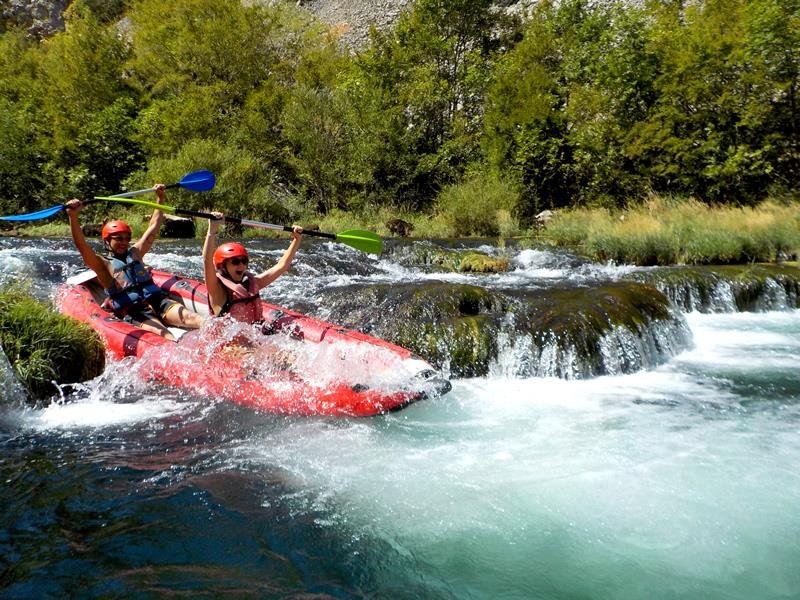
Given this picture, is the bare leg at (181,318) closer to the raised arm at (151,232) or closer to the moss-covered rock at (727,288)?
the raised arm at (151,232)

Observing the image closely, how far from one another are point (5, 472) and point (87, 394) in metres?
1.22

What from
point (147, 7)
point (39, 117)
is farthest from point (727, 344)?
point (147, 7)

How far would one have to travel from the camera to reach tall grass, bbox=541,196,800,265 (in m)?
9.33

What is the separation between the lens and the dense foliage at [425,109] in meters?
13.1

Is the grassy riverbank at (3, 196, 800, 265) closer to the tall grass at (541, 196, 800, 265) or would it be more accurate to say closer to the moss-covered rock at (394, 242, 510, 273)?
the tall grass at (541, 196, 800, 265)

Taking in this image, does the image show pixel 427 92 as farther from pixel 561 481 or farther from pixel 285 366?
pixel 561 481

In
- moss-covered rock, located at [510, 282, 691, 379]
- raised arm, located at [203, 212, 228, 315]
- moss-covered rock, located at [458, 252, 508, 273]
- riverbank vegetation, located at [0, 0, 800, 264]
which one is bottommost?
moss-covered rock, located at [510, 282, 691, 379]

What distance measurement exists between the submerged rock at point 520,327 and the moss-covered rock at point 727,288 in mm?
1331

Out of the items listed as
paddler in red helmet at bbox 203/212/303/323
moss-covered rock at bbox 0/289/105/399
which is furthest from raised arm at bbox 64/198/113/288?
paddler in red helmet at bbox 203/212/303/323

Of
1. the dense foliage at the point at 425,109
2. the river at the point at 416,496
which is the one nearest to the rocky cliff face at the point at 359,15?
the dense foliage at the point at 425,109

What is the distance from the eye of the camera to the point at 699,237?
9477 millimetres

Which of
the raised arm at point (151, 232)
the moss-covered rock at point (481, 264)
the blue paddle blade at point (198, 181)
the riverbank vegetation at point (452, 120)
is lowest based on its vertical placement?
the moss-covered rock at point (481, 264)

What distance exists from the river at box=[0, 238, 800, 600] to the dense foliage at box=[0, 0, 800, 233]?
9700mm

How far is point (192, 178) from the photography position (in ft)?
20.0
